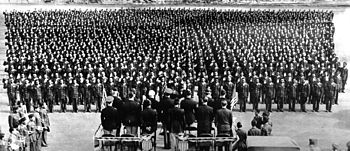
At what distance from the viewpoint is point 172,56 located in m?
23.4

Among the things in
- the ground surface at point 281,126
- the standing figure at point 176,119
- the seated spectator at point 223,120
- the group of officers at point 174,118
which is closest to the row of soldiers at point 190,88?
the ground surface at point 281,126

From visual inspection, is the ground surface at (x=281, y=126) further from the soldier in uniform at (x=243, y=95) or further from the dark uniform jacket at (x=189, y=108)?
the dark uniform jacket at (x=189, y=108)

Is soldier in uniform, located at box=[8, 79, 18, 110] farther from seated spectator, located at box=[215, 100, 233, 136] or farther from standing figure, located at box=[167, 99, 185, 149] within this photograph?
seated spectator, located at box=[215, 100, 233, 136]

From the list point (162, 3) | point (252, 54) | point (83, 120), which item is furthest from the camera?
point (162, 3)

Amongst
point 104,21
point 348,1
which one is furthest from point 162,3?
point 348,1

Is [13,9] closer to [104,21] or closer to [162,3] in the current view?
[104,21]

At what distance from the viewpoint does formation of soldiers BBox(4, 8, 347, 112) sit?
19.3 meters

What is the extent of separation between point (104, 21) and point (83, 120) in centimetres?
1307

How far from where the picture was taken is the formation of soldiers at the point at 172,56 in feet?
63.4

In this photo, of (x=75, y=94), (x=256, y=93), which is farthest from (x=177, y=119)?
(x=75, y=94)

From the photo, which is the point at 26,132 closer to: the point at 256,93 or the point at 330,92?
the point at 256,93

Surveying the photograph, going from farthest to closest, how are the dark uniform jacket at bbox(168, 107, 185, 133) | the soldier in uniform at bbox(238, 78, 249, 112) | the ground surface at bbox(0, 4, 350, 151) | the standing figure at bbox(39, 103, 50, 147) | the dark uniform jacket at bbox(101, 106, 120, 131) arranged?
the soldier in uniform at bbox(238, 78, 249, 112)
the ground surface at bbox(0, 4, 350, 151)
the standing figure at bbox(39, 103, 50, 147)
the dark uniform jacket at bbox(168, 107, 185, 133)
the dark uniform jacket at bbox(101, 106, 120, 131)

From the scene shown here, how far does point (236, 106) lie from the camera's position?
20.1 m

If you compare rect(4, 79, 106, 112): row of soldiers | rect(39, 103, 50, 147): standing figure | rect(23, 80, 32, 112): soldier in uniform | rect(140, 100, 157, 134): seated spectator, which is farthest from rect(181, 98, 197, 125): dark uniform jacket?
rect(23, 80, 32, 112): soldier in uniform
